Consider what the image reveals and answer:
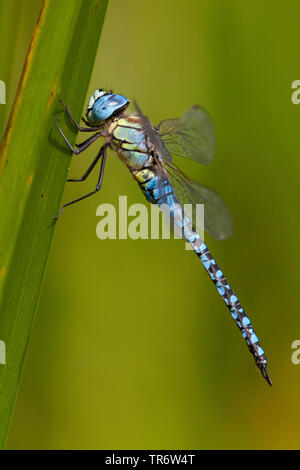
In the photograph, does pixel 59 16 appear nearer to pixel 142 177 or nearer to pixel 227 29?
pixel 142 177

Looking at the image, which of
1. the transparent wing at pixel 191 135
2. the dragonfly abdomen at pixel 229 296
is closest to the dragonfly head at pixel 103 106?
the transparent wing at pixel 191 135

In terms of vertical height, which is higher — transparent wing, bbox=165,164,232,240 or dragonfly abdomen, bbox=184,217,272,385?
transparent wing, bbox=165,164,232,240

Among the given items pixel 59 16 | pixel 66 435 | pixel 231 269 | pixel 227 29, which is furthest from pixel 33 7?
pixel 66 435

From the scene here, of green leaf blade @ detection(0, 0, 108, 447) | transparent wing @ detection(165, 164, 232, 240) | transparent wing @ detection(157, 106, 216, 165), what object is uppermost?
transparent wing @ detection(157, 106, 216, 165)

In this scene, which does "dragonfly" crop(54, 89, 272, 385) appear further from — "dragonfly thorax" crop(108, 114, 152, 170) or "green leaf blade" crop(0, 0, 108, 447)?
"green leaf blade" crop(0, 0, 108, 447)

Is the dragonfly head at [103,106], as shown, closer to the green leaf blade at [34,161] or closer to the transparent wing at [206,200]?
the transparent wing at [206,200]

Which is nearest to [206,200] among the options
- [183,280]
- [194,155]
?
[194,155]

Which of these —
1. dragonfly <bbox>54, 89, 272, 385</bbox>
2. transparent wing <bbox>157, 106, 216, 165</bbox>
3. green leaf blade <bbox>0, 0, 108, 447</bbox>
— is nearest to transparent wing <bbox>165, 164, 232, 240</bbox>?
dragonfly <bbox>54, 89, 272, 385</bbox>

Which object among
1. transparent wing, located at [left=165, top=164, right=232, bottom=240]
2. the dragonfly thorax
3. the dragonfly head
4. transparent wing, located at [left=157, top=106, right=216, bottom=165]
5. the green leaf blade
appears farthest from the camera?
transparent wing, located at [left=165, top=164, right=232, bottom=240]
